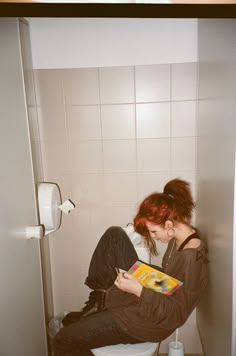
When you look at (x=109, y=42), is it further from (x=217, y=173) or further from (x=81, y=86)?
(x=217, y=173)

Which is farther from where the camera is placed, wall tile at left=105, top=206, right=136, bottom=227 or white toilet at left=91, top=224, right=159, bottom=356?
wall tile at left=105, top=206, right=136, bottom=227

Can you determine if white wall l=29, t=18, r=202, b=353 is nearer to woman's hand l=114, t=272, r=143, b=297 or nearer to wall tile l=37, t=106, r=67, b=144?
wall tile l=37, t=106, r=67, b=144

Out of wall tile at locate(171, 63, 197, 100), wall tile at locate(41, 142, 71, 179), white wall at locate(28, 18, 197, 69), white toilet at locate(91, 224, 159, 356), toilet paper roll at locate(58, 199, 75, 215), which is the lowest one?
white toilet at locate(91, 224, 159, 356)

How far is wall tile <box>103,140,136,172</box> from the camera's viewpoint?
71.2 inches

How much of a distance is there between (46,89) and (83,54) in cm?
28

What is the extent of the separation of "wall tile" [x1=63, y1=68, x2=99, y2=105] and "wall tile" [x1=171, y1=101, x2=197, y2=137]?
0.44m

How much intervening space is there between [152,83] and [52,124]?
60 cm

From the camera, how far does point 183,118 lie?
1.76m

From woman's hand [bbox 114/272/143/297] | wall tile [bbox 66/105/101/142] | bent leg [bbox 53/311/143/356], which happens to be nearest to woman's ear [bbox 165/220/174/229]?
woman's hand [bbox 114/272/143/297]

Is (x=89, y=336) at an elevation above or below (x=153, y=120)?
below

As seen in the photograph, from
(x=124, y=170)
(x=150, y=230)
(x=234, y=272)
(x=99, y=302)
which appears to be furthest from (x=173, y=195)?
(x=99, y=302)

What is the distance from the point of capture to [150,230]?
5.34 ft

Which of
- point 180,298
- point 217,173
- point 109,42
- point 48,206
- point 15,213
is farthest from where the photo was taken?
point 109,42

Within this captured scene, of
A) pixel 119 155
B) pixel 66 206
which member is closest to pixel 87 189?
pixel 66 206
